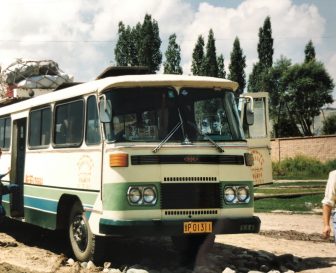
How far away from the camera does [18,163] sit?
477 inches

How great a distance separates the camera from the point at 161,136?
8.08 meters

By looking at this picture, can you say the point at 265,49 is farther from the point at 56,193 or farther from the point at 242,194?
the point at 242,194

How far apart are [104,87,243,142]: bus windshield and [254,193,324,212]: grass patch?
1040 cm

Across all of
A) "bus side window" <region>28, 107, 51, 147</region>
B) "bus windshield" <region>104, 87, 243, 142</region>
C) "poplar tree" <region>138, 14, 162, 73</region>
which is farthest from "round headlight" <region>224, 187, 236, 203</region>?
"poplar tree" <region>138, 14, 162, 73</region>

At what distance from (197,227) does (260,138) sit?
267 centimetres

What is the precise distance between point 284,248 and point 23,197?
16.9ft

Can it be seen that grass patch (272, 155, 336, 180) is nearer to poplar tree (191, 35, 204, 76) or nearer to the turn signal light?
poplar tree (191, 35, 204, 76)

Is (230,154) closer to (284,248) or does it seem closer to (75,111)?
(75,111)

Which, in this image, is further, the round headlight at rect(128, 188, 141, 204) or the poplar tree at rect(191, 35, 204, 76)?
the poplar tree at rect(191, 35, 204, 76)

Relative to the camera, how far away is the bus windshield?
8.03 meters

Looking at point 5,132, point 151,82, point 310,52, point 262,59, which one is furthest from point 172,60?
point 151,82

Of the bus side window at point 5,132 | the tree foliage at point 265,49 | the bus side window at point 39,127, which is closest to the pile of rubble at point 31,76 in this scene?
the bus side window at point 5,132

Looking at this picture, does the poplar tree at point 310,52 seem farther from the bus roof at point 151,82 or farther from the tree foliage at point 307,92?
the bus roof at point 151,82

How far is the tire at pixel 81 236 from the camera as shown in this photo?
845 centimetres
